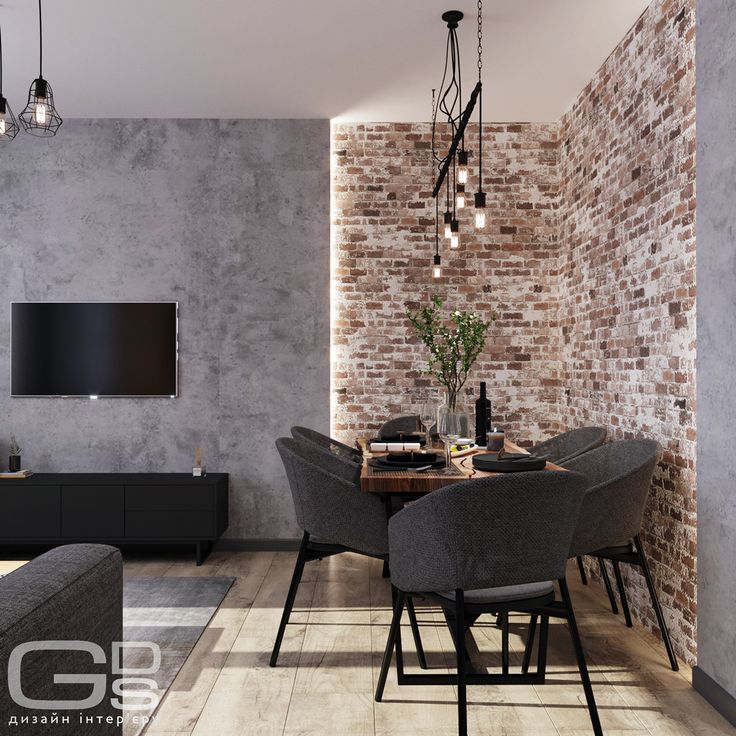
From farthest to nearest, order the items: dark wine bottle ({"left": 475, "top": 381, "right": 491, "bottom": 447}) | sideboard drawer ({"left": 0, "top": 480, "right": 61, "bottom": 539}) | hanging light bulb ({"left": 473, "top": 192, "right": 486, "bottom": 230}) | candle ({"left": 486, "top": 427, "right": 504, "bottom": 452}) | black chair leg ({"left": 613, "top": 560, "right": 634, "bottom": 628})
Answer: sideboard drawer ({"left": 0, "top": 480, "right": 61, "bottom": 539}), dark wine bottle ({"left": 475, "top": 381, "right": 491, "bottom": 447}), candle ({"left": 486, "top": 427, "right": 504, "bottom": 452}), black chair leg ({"left": 613, "top": 560, "right": 634, "bottom": 628}), hanging light bulb ({"left": 473, "top": 192, "right": 486, "bottom": 230})

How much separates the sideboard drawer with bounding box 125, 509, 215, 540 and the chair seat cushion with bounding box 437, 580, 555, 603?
8.96 ft

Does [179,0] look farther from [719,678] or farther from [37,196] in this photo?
[719,678]

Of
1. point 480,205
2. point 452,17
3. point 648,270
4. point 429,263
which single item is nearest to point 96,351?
point 429,263

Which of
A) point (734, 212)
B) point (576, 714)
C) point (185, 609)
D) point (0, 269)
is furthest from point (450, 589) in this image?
point (0, 269)

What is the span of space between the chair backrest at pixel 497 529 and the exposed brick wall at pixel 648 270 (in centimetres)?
110

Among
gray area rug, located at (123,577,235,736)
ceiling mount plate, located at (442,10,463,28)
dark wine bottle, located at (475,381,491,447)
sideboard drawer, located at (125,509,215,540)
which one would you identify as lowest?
gray area rug, located at (123,577,235,736)

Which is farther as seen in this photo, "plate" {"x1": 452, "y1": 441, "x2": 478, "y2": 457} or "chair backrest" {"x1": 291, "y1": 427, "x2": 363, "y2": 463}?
"chair backrest" {"x1": 291, "y1": 427, "x2": 363, "y2": 463}

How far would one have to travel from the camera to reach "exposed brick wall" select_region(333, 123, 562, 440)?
17.7ft

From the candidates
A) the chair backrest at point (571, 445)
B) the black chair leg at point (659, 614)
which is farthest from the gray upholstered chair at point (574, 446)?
the black chair leg at point (659, 614)

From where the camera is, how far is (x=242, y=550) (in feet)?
17.3

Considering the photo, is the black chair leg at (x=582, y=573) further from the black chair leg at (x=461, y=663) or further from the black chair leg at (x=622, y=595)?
the black chair leg at (x=461, y=663)

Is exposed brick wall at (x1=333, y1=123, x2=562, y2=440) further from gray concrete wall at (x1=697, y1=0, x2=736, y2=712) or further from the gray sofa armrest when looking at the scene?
the gray sofa armrest

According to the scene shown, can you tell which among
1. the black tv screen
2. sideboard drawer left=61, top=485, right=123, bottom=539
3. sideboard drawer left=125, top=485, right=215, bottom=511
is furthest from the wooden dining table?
the black tv screen

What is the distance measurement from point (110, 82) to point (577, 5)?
2.94 m
